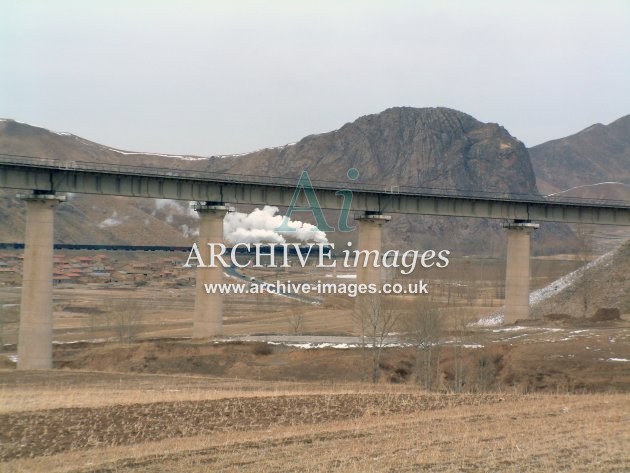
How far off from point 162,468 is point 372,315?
4101 centimetres

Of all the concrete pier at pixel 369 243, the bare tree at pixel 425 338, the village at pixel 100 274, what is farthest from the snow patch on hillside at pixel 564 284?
the village at pixel 100 274

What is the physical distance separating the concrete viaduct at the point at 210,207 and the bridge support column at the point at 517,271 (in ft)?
0.30

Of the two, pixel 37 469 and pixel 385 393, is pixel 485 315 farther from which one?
pixel 37 469

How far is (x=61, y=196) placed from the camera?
57875mm

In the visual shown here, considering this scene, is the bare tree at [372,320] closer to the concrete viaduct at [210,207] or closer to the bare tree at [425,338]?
the bare tree at [425,338]

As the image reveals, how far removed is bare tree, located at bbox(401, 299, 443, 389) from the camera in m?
47.5

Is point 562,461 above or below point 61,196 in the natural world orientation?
below

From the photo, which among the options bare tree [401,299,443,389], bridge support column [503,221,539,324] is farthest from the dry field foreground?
bridge support column [503,221,539,324]

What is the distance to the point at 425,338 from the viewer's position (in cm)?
4778

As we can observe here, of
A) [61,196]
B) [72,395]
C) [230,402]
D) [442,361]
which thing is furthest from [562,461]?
[61,196]

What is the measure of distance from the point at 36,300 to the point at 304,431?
35.2 m

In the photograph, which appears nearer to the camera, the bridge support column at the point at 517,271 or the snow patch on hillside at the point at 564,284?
the bridge support column at the point at 517,271

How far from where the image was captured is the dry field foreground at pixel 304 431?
19.4m

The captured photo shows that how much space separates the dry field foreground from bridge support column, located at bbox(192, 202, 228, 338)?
26279 mm
